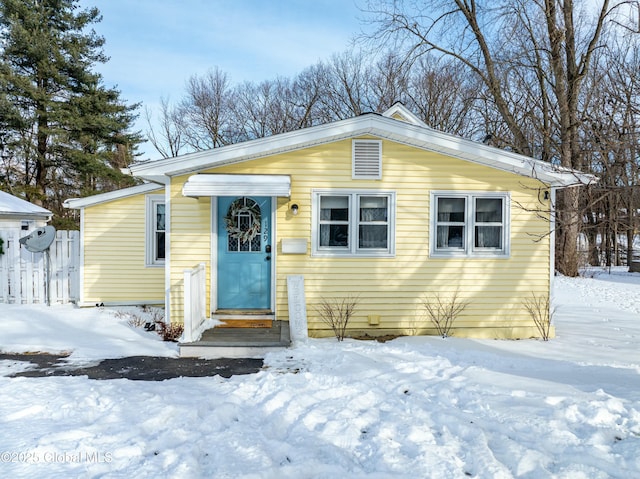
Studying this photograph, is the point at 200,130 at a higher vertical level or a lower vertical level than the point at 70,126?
higher

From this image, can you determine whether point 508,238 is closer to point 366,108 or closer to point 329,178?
point 329,178

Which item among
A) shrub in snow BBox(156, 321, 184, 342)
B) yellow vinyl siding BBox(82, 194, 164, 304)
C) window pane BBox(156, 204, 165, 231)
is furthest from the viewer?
window pane BBox(156, 204, 165, 231)

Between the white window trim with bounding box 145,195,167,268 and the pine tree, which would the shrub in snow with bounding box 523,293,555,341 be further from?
the pine tree

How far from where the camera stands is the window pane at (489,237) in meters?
7.15

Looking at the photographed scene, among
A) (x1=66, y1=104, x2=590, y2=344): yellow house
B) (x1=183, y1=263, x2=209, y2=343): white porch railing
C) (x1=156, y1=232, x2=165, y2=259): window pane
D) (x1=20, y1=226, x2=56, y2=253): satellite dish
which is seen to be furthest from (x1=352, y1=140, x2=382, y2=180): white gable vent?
(x1=20, y1=226, x2=56, y2=253): satellite dish

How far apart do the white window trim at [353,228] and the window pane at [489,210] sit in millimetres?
1548

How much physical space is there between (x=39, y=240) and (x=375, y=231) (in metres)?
7.30

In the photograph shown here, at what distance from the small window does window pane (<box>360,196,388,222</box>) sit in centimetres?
87

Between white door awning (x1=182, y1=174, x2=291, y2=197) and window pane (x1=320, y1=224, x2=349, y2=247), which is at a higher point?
white door awning (x1=182, y1=174, x2=291, y2=197)

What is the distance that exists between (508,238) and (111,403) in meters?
6.43

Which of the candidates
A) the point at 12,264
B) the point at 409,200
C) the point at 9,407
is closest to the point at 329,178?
the point at 409,200

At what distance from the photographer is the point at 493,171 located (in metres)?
7.04

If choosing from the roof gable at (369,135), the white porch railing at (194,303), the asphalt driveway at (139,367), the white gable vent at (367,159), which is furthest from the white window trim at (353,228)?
the asphalt driveway at (139,367)

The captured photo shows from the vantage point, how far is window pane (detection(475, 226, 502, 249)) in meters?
7.15
